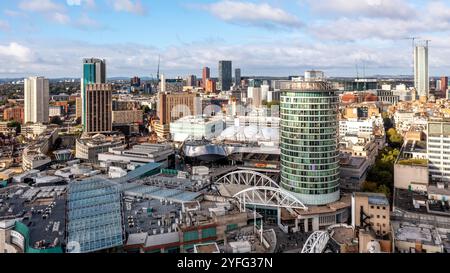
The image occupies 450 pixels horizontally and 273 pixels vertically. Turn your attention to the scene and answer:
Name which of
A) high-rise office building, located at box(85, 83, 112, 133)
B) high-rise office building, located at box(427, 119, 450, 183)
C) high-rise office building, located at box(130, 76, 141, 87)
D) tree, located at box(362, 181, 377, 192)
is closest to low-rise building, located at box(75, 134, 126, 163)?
high-rise office building, located at box(85, 83, 112, 133)

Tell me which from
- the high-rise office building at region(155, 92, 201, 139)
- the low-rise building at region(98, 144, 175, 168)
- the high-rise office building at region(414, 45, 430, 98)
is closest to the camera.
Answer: the low-rise building at region(98, 144, 175, 168)

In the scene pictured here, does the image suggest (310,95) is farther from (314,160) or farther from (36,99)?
(36,99)

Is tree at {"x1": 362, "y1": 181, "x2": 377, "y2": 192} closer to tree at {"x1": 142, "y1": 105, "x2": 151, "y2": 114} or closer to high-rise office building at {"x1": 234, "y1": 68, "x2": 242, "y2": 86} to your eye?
tree at {"x1": 142, "y1": 105, "x2": 151, "y2": 114}

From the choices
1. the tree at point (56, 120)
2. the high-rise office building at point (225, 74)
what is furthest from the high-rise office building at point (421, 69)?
the tree at point (56, 120)

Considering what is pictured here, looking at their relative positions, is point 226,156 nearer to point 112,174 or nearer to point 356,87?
point 112,174
